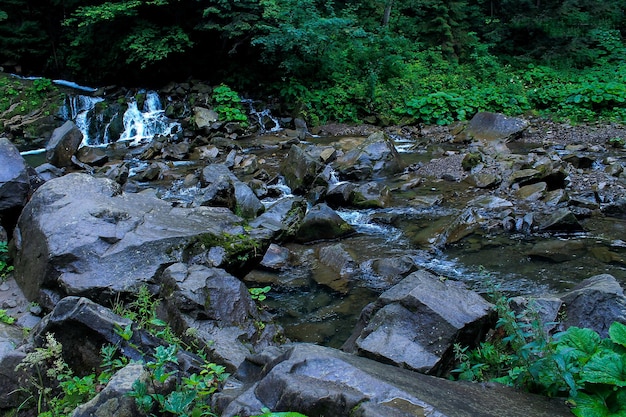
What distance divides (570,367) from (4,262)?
5.46m

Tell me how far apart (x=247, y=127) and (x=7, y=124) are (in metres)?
7.60

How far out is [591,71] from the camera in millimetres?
18516

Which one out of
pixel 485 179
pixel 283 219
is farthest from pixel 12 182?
pixel 485 179

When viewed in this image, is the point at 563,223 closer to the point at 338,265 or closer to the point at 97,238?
the point at 338,265

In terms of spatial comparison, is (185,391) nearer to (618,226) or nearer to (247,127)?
(618,226)

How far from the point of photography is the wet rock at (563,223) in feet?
23.0

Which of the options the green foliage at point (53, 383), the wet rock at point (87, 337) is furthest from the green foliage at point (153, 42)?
the green foliage at point (53, 383)

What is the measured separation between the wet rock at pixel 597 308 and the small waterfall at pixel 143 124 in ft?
44.6

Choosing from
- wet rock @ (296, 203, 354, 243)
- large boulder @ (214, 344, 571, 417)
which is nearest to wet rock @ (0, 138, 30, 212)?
wet rock @ (296, 203, 354, 243)

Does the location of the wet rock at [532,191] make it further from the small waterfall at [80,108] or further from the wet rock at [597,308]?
the small waterfall at [80,108]

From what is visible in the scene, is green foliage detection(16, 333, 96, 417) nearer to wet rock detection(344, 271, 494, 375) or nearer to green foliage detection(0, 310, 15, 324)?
green foliage detection(0, 310, 15, 324)

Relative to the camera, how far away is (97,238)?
4730 mm

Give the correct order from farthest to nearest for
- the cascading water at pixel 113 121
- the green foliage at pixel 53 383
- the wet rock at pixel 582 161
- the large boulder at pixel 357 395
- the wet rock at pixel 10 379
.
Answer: the cascading water at pixel 113 121
the wet rock at pixel 582 161
the wet rock at pixel 10 379
the green foliage at pixel 53 383
the large boulder at pixel 357 395

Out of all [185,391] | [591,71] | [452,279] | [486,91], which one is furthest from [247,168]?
[591,71]
